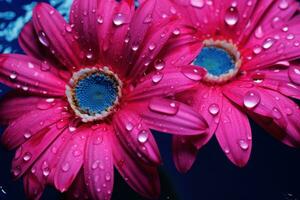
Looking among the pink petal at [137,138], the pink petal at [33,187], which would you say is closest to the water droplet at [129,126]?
the pink petal at [137,138]

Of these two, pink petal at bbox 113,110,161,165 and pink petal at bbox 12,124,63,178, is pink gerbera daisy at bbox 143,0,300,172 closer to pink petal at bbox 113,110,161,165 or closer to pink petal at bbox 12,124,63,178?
pink petal at bbox 113,110,161,165

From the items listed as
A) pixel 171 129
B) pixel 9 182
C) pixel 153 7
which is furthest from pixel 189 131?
pixel 9 182

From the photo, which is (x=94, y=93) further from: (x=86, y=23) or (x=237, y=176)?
(x=237, y=176)

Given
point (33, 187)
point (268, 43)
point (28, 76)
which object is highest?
point (268, 43)

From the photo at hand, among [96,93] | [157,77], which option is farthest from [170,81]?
[96,93]

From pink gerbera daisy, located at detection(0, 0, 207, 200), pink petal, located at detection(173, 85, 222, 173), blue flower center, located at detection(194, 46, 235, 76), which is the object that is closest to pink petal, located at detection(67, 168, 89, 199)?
pink gerbera daisy, located at detection(0, 0, 207, 200)

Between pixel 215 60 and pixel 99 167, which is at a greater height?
pixel 215 60

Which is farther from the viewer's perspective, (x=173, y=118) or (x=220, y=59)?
(x=220, y=59)
